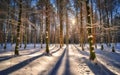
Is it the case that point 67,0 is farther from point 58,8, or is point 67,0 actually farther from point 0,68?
point 0,68

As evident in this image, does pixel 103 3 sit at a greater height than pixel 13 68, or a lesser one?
greater

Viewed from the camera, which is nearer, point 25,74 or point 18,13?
point 25,74

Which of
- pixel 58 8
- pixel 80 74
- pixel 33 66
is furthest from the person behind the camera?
A: pixel 58 8

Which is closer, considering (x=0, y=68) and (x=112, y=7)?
(x=0, y=68)

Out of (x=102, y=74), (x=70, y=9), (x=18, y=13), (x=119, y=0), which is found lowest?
(x=102, y=74)

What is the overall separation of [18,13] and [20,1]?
1507 mm

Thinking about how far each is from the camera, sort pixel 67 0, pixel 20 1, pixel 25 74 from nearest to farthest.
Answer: pixel 25 74, pixel 20 1, pixel 67 0

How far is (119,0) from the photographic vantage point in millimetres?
41750

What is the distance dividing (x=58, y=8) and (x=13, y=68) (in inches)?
1067

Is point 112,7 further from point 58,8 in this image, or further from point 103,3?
point 58,8

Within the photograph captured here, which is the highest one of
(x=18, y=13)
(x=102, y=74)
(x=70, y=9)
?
(x=70, y=9)

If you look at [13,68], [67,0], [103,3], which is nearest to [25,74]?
[13,68]

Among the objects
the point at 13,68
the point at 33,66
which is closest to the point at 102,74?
the point at 33,66

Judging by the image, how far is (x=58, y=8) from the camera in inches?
1502
